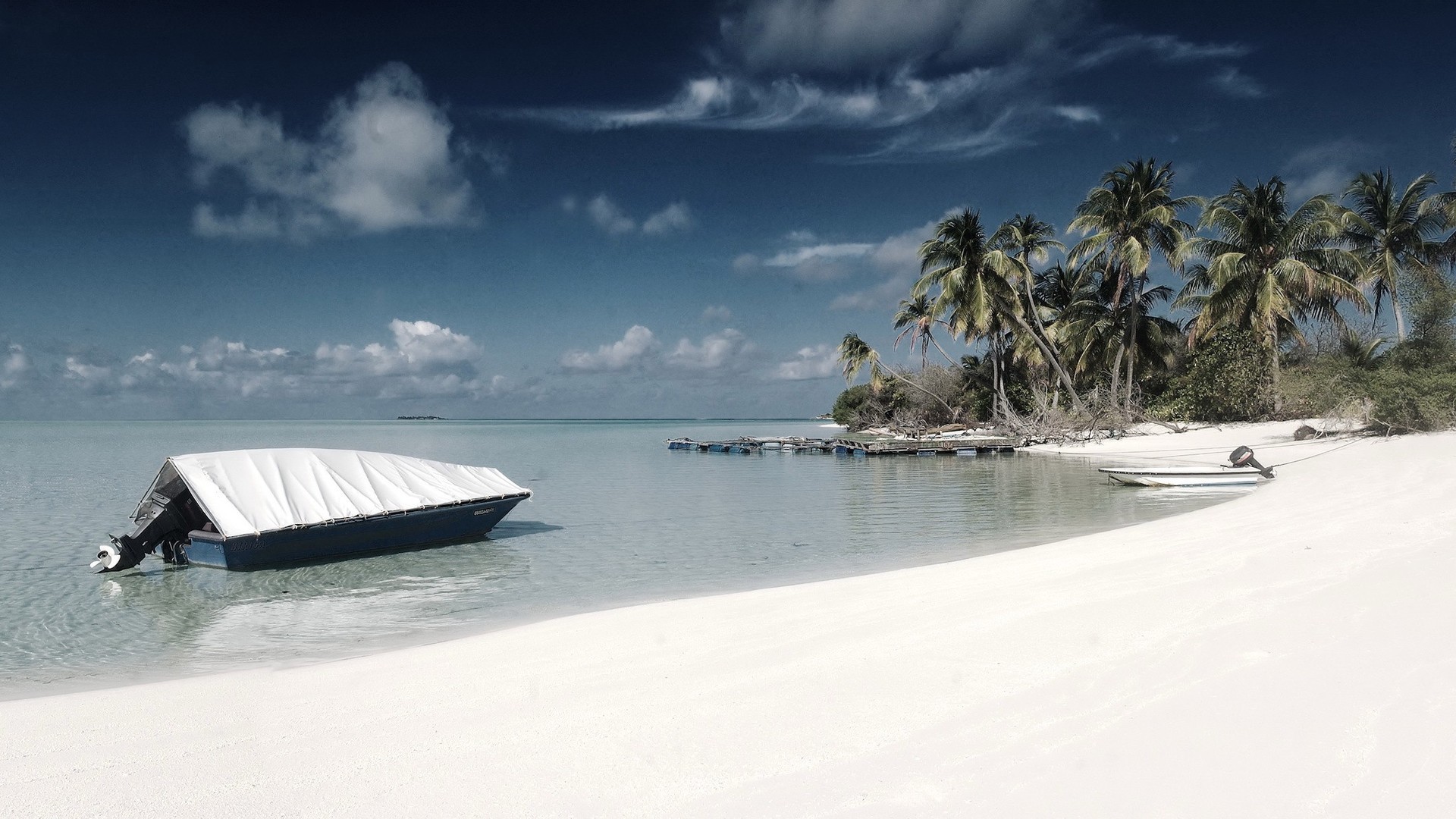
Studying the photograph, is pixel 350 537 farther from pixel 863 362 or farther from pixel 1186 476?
pixel 863 362

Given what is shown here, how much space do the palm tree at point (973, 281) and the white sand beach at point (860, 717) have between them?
3660cm

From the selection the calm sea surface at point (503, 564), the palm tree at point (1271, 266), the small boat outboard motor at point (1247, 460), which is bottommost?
the calm sea surface at point (503, 564)

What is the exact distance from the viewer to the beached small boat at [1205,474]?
19156 mm

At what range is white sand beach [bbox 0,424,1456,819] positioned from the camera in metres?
3.30

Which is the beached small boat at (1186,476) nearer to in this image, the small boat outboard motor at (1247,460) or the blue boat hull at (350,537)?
the small boat outboard motor at (1247,460)

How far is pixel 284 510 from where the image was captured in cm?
1233

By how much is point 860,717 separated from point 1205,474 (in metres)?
19.0

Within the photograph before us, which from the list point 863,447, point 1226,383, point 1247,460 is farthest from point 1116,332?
point 1247,460

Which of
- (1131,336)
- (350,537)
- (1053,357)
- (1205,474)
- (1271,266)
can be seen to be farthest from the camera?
(1053,357)

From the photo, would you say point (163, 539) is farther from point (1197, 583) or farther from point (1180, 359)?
point (1180, 359)

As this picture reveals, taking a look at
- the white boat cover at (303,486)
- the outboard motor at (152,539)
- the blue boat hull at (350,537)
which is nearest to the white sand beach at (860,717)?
the blue boat hull at (350,537)

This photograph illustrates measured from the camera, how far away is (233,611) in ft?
32.2

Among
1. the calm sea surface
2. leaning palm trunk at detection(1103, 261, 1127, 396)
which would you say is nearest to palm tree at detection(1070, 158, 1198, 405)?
leaning palm trunk at detection(1103, 261, 1127, 396)

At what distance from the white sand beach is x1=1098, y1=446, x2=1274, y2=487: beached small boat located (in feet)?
42.3
